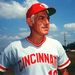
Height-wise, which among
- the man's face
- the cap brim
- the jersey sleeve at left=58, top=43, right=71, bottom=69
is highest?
the cap brim

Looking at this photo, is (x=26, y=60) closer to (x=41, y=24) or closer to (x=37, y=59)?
(x=37, y=59)

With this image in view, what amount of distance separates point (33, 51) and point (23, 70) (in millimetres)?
390

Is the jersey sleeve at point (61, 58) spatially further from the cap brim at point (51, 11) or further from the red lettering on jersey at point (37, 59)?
the cap brim at point (51, 11)

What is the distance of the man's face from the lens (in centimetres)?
463

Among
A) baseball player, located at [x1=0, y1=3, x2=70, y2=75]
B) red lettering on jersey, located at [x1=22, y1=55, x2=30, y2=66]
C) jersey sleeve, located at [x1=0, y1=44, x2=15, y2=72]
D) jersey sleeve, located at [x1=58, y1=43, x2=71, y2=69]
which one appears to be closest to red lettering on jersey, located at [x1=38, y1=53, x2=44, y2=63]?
baseball player, located at [x1=0, y1=3, x2=70, y2=75]

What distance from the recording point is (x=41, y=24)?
15.5ft

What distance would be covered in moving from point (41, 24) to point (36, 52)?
1.70 feet

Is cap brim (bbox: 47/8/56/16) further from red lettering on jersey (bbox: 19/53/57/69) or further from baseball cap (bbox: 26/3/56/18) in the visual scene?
red lettering on jersey (bbox: 19/53/57/69)

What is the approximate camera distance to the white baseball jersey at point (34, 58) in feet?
14.9

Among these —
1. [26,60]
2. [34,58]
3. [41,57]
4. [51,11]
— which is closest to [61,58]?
[41,57]

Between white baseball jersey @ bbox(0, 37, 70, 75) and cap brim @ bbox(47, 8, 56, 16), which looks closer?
white baseball jersey @ bbox(0, 37, 70, 75)

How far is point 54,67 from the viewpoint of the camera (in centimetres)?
462

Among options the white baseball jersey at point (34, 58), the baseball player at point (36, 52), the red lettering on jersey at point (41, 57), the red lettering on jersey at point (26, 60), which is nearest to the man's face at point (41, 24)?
the baseball player at point (36, 52)

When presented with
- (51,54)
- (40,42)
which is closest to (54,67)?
(51,54)
